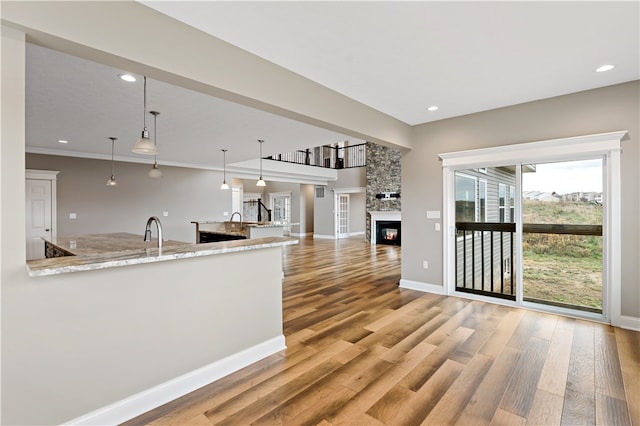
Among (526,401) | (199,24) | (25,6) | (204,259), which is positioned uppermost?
(199,24)

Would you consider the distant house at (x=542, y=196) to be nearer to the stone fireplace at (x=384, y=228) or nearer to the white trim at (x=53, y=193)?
the stone fireplace at (x=384, y=228)

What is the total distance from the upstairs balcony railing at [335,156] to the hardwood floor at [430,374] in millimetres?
8738

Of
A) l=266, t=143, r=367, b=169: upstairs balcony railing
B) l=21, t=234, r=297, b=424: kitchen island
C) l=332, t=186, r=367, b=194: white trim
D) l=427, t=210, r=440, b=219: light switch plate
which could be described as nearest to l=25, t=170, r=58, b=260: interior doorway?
l=21, t=234, r=297, b=424: kitchen island

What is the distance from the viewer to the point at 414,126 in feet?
15.7

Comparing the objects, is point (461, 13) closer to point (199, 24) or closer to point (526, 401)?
point (199, 24)

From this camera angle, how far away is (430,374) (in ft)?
7.73

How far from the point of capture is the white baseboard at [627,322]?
316 cm

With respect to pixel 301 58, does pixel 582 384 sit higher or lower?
lower

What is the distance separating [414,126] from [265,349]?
3.88 meters

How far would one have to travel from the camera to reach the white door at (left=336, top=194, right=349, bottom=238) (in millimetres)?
12805

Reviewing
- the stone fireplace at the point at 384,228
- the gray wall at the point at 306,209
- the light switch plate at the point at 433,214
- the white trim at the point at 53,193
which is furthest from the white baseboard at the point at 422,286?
the gray wall at the point at 306,209

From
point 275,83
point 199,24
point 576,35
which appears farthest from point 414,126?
point 199,24

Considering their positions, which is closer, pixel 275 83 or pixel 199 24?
pixel 199 24

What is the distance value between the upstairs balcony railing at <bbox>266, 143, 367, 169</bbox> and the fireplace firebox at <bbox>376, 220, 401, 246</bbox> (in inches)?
100
